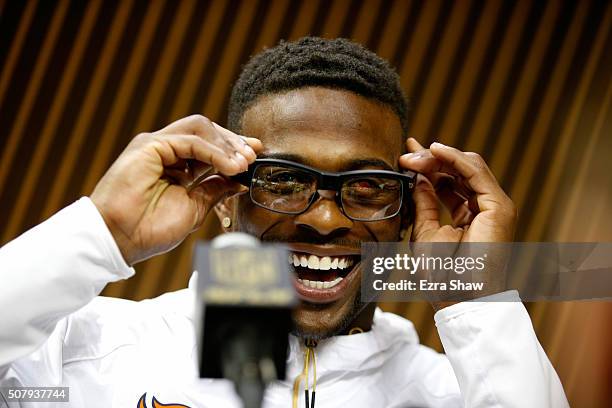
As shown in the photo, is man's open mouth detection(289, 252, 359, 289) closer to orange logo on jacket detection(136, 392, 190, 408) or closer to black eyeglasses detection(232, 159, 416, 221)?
black eyeglasses detection(232, 159, 416, 221)

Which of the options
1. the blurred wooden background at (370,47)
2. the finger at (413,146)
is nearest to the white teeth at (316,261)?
the finger at (413,146)

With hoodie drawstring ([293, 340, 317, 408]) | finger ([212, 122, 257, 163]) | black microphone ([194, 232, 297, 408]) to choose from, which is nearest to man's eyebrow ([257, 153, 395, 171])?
finger ([212, 122, 257, 163])

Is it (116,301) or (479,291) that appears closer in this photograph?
(479,291)

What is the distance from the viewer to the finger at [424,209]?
131 centimetres

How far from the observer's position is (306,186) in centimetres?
121

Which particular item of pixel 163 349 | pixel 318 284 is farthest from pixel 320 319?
pixel 163 349

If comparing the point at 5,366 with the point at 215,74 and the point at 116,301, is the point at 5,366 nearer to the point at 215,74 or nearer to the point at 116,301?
the point at 116,301

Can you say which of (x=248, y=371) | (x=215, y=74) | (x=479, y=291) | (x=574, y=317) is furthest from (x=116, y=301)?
(x=574, y=317)

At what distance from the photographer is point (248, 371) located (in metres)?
0.56

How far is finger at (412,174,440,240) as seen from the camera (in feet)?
4.31

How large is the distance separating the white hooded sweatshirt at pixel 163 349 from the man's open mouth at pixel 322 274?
0.39 feet

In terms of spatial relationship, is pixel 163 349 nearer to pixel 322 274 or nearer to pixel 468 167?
pixel 322 274

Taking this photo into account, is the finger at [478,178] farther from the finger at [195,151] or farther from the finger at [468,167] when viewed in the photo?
the finger at [195,151]

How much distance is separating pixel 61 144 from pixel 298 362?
127 cm
